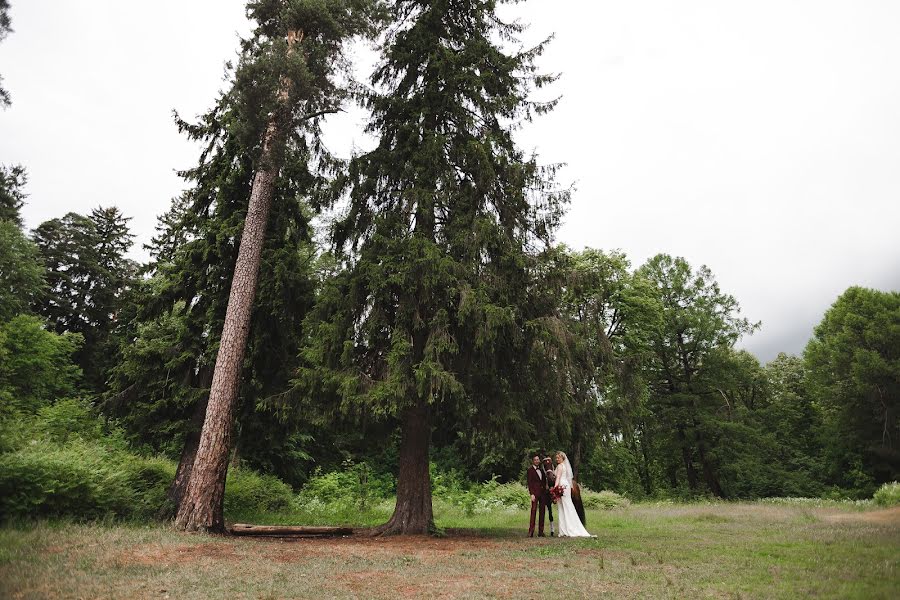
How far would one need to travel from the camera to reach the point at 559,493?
1180cm

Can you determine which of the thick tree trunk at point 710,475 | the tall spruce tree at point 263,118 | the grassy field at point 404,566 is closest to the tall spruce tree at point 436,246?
the tall spruce tree at point 263,118

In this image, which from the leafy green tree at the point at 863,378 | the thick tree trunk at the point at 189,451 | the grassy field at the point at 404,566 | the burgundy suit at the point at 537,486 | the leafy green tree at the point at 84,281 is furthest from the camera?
the leafy green tree at the point at 84,281

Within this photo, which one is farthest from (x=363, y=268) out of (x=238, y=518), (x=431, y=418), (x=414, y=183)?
(x=238, y=518)

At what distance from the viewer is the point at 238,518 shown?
15.5 metres

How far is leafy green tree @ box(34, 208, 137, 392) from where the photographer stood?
3302 centimetres

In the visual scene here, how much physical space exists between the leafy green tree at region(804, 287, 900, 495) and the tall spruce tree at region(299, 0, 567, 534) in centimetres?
706

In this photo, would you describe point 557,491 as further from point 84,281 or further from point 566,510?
point 84,281

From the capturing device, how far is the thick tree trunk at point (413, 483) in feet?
36.7

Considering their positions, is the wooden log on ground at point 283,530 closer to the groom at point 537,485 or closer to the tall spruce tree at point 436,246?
the tall spruce tree at point 436,246

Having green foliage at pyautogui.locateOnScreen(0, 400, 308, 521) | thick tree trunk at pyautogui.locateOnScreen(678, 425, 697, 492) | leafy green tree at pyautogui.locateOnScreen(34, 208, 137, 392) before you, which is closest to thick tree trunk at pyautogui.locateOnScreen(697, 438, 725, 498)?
thick tree trunk at pyautogui.locateOnScreen(678, 425, 697, 492)

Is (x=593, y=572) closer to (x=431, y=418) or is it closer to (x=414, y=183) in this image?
(x=431, y=418)

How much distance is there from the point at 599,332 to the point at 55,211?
128 feet

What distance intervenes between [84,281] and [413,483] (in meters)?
33.6

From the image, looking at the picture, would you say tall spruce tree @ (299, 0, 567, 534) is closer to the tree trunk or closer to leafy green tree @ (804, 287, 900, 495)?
the tree trunk
